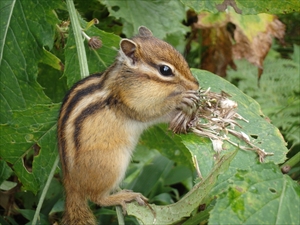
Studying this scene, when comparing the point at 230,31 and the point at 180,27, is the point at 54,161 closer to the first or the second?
the point at 180,27

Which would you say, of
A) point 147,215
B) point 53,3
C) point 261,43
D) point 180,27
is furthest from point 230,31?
point 147,215

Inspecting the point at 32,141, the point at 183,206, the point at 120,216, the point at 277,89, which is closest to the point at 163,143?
the point at 32,141

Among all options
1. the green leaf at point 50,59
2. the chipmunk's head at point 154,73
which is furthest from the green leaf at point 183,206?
the green leaf at point 50,59

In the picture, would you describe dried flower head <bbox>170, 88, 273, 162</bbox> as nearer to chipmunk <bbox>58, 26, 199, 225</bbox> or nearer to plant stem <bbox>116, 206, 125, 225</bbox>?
chipmunk <bbox>58, 26, 199, 225</bbox>

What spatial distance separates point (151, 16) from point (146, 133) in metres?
0.81

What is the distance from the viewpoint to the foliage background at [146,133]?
1.76m

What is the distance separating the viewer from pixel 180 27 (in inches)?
132

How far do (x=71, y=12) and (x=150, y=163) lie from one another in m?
1.03

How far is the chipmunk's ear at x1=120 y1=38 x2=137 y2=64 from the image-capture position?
231 centimetres

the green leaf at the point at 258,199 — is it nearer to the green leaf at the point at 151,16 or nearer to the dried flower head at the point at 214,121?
the dried flower head at the point at 214,121

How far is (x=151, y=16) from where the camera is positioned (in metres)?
3.33

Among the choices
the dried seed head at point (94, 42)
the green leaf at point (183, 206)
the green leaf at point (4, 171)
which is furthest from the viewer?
the green leaf at point (4, 171)

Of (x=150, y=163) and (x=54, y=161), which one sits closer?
(x=54, y=161)

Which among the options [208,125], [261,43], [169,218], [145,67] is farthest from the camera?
[261,43]
